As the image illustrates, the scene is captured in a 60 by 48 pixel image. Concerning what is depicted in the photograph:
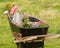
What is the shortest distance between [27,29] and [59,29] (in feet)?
13.5

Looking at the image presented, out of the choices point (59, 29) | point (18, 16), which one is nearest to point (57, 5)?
point (59, 29)

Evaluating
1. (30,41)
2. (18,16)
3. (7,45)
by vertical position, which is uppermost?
(18,16)

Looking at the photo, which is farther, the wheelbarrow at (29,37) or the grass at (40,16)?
the grass at (40,16)

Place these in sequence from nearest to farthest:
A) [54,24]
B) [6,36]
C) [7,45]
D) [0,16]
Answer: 1. [7,45]
2. [6,36]
3. [54,24]
4. [0,16]

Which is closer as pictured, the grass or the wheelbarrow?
the wheelbarrow

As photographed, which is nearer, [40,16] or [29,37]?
[29,37]

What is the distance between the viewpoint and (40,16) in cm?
1270

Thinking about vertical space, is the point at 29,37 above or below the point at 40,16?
above

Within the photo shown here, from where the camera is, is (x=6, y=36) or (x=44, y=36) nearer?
(x=44, y=36)

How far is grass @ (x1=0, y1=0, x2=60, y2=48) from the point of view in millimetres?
9445

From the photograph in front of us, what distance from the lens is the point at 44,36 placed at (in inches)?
244

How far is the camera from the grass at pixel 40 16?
9445 millimetres

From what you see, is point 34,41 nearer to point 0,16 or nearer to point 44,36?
point 44,36

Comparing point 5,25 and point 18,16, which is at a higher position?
point 18,16
